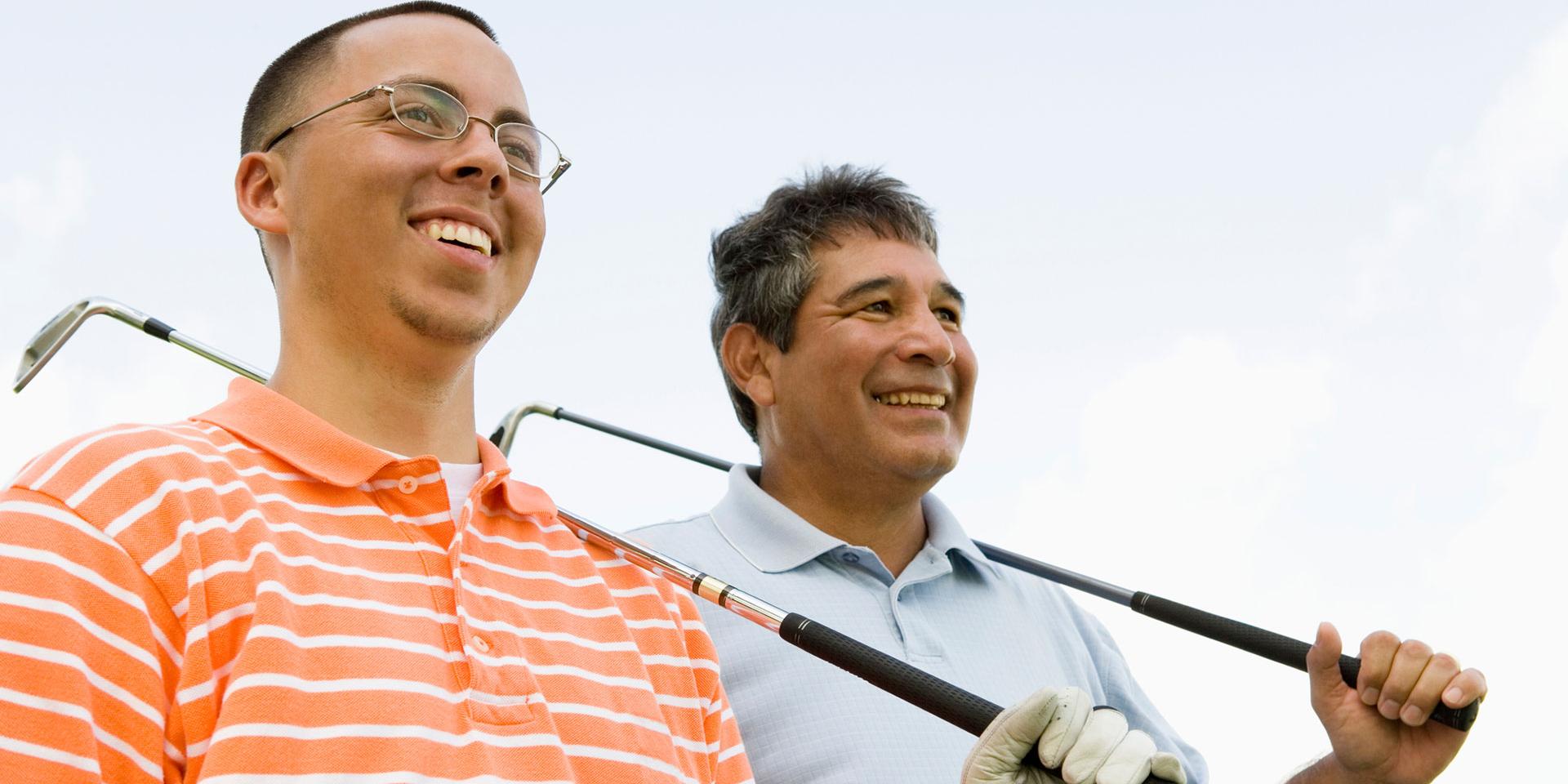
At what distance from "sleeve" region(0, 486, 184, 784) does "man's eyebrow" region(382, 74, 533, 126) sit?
0.84 metres

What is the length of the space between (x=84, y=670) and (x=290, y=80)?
1.05 m

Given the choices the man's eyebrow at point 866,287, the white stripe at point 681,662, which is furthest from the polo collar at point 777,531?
the white stripe at point 681,662

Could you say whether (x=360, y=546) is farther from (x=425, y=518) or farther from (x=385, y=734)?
(x=385, y=734)

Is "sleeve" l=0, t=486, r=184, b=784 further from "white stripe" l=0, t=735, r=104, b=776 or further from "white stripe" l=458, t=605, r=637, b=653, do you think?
"white stripe" l=458, t=605, r=637, b=653

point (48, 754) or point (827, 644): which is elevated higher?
point (827, 644)

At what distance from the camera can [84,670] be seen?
1.39 m

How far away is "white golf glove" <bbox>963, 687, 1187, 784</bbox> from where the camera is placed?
6.06 ft

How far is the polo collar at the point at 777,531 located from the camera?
2.99m

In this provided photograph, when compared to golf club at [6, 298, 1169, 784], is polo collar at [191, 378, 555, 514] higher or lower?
higher

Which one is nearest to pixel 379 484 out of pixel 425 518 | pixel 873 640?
pixel 425 518

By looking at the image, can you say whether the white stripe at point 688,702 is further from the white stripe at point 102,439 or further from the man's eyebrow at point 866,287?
the man's eyebrow at point 866,287

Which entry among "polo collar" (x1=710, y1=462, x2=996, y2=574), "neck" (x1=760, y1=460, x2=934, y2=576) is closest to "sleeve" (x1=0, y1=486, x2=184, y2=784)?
"polo collar" (x1=710, y1=462, x2=996, y2=574)

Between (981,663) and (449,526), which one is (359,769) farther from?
(981,663)

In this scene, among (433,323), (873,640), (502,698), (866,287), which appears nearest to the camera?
(502,698)
